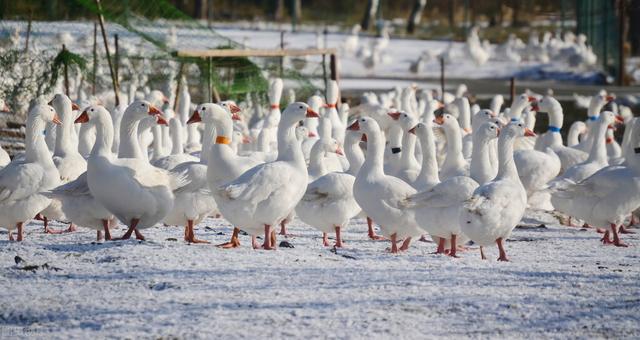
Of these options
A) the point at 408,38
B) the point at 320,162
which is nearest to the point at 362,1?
the point at 408,38

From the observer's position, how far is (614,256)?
928cm

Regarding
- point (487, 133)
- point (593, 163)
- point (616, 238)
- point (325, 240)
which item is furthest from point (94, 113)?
point (593, 163)

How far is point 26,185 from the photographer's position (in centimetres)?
904

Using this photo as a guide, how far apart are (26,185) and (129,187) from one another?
98 centimetres

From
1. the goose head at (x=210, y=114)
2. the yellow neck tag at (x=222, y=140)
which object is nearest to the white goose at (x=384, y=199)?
the yellow neck tag at (x=222, y=140)

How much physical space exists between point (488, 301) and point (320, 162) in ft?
14.0

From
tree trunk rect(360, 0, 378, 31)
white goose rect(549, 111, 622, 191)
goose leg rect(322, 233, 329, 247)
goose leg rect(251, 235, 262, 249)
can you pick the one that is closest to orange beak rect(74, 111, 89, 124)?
goose leg rect(251, 235, 262, 249)

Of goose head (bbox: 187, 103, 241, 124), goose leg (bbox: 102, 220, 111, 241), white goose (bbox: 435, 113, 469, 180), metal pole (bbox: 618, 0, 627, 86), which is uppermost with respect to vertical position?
metal pole (bbox: 618, 0, 627, 86)

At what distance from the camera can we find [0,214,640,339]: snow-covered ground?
6.21 meters

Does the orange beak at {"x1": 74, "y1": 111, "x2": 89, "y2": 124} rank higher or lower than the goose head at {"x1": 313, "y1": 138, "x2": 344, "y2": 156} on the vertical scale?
higher

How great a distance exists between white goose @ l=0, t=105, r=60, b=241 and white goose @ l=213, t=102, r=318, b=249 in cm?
149

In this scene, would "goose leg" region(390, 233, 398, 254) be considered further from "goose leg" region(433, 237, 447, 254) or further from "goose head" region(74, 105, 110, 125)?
"goose head" region(74, 105, 110, 125)

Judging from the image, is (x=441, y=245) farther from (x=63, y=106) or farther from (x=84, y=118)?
(x=63, y=106)

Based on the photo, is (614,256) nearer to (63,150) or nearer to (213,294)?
(213,294)
